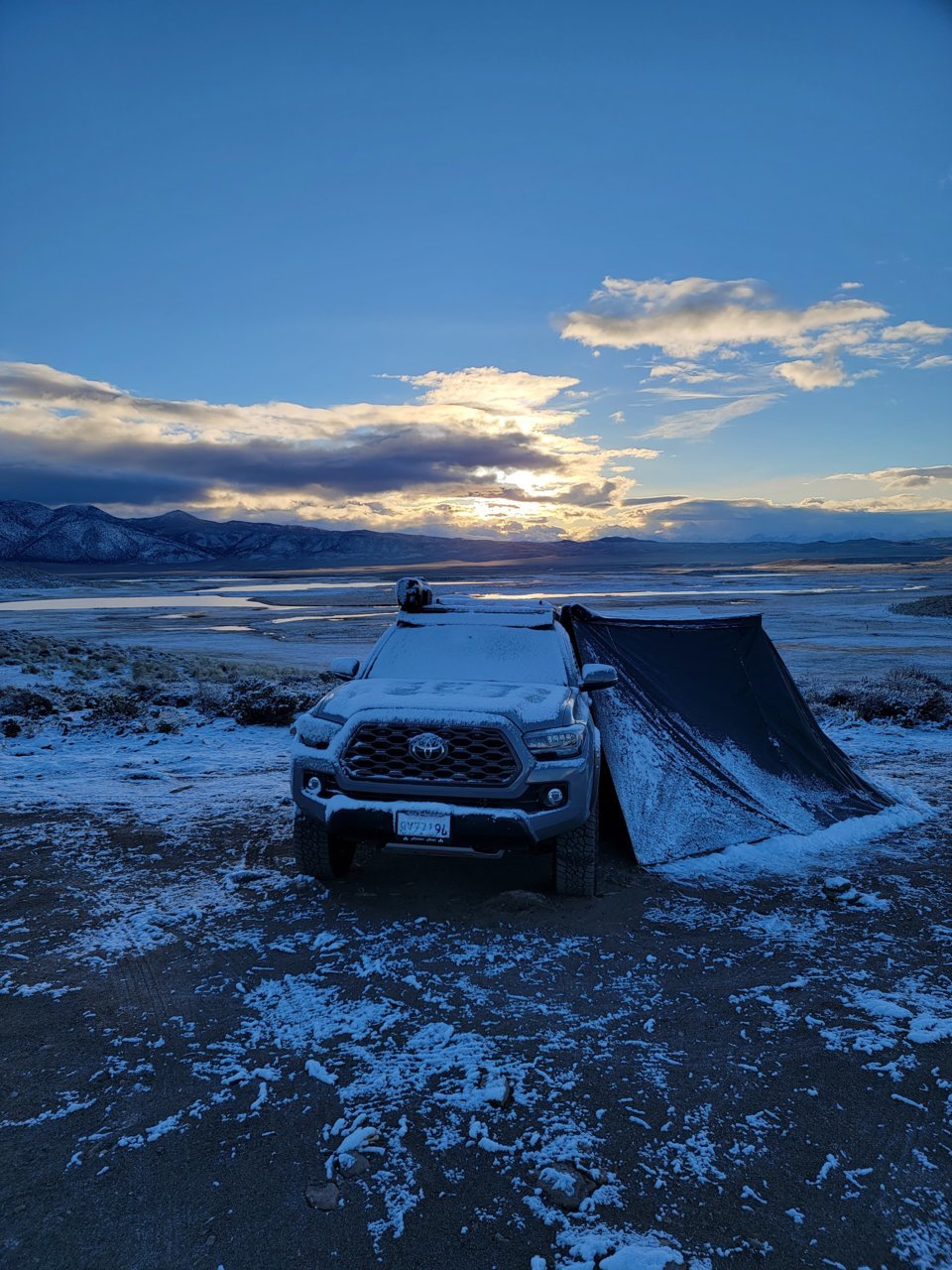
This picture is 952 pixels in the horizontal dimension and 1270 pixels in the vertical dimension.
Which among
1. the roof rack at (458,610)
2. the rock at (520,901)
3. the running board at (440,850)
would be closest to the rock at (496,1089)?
the running board at (440,850)

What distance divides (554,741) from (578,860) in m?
0.92

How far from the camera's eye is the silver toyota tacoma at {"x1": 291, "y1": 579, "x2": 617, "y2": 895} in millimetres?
4746

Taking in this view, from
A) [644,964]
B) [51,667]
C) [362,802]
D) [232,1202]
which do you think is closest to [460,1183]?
[232,1202]

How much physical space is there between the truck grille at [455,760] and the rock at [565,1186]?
89.7 inches

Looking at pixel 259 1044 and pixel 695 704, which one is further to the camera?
pixel 695 704

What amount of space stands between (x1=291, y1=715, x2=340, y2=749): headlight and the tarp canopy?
2.52 meters

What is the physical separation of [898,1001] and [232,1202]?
3357 millimetres

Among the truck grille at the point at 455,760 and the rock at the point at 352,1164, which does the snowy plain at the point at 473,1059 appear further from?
the truck grille at the point at 455,760

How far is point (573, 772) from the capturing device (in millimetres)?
4863

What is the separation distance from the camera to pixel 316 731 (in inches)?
206

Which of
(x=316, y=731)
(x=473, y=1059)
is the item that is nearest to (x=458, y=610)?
(x=316, y=731)

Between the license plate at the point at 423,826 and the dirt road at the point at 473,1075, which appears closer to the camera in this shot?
the dirt road at the point at 473,1075

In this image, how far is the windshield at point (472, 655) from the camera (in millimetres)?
5887

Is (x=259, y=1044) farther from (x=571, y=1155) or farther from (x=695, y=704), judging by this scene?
(x=695, y=704)
